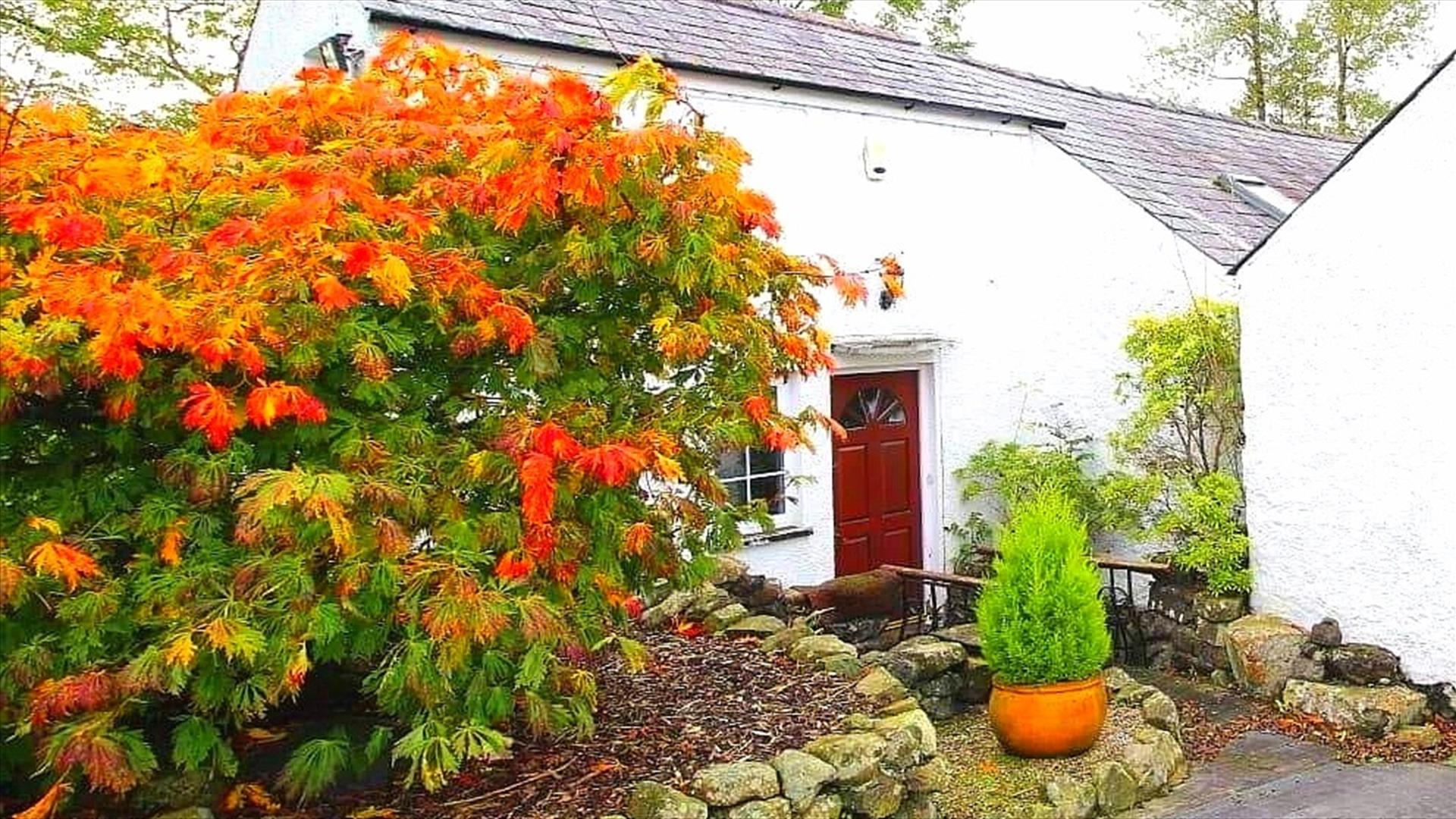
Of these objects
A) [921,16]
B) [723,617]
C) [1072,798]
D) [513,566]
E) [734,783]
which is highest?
[921,16]

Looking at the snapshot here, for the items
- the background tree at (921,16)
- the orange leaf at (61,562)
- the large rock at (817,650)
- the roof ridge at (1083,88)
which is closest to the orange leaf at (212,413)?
the orange leaf at (61,562)

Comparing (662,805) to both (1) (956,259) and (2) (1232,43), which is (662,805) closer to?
(1) (956,259)

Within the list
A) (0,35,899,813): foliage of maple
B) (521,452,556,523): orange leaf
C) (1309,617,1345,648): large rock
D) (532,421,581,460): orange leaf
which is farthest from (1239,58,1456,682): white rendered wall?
(521,452,556,523): orange leaf

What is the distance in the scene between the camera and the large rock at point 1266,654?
811 centimetres

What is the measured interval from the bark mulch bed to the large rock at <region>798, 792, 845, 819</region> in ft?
1.19

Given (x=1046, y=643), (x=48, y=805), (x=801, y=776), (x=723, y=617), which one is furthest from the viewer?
(x=723, y=617)

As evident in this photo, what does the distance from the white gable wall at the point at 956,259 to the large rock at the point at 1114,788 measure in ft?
12.6

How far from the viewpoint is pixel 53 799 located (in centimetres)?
393

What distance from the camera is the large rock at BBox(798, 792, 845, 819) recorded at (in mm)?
5086

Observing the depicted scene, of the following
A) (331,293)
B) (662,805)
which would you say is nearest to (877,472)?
(662,805)

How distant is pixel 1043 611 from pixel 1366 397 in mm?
3134

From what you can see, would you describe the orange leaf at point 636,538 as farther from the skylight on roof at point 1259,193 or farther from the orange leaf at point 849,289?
the skylight on roof at point 1259,193

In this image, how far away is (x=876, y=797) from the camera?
17.6 ft

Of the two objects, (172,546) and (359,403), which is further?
→ (359,403)
